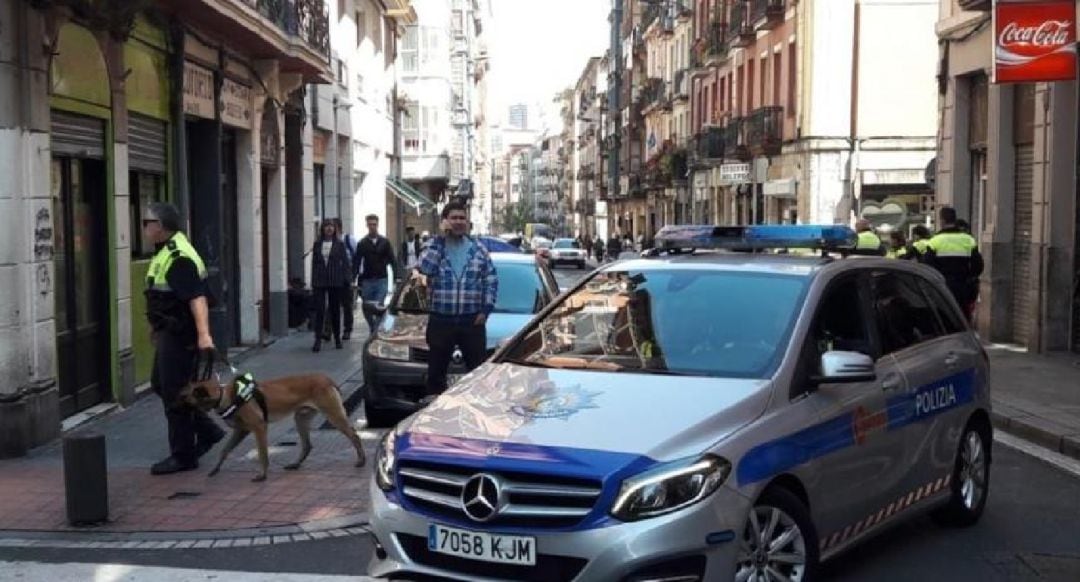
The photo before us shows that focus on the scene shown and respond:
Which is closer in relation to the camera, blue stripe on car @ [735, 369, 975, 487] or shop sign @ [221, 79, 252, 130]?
blue stripe on car @ [735, 369, 975, 487]

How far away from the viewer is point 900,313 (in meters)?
6.52

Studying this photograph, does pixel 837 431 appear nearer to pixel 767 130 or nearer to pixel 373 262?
pixel 373 262

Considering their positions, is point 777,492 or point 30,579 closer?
point 777,492

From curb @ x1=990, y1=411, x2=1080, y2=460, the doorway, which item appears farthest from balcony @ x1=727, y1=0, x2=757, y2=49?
the doorway

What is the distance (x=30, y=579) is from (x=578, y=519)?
318cm

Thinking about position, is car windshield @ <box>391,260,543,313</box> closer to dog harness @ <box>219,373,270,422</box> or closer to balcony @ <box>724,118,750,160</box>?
dog harness @ <box>219,373,270,422</box>

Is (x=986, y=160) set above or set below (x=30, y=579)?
above

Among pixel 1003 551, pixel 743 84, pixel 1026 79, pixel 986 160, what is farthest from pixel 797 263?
pixel 743 84

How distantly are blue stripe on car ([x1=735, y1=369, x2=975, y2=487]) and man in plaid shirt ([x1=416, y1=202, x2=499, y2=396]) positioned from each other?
354 cm

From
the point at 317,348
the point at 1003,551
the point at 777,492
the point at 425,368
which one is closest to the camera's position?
the point at 777,492

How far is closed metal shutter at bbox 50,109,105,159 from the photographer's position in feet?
32.5

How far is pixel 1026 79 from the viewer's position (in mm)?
14508

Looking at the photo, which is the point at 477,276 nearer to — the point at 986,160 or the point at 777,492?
the point at 777,492

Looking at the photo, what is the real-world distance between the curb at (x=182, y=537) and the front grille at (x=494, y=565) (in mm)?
→ 2169
